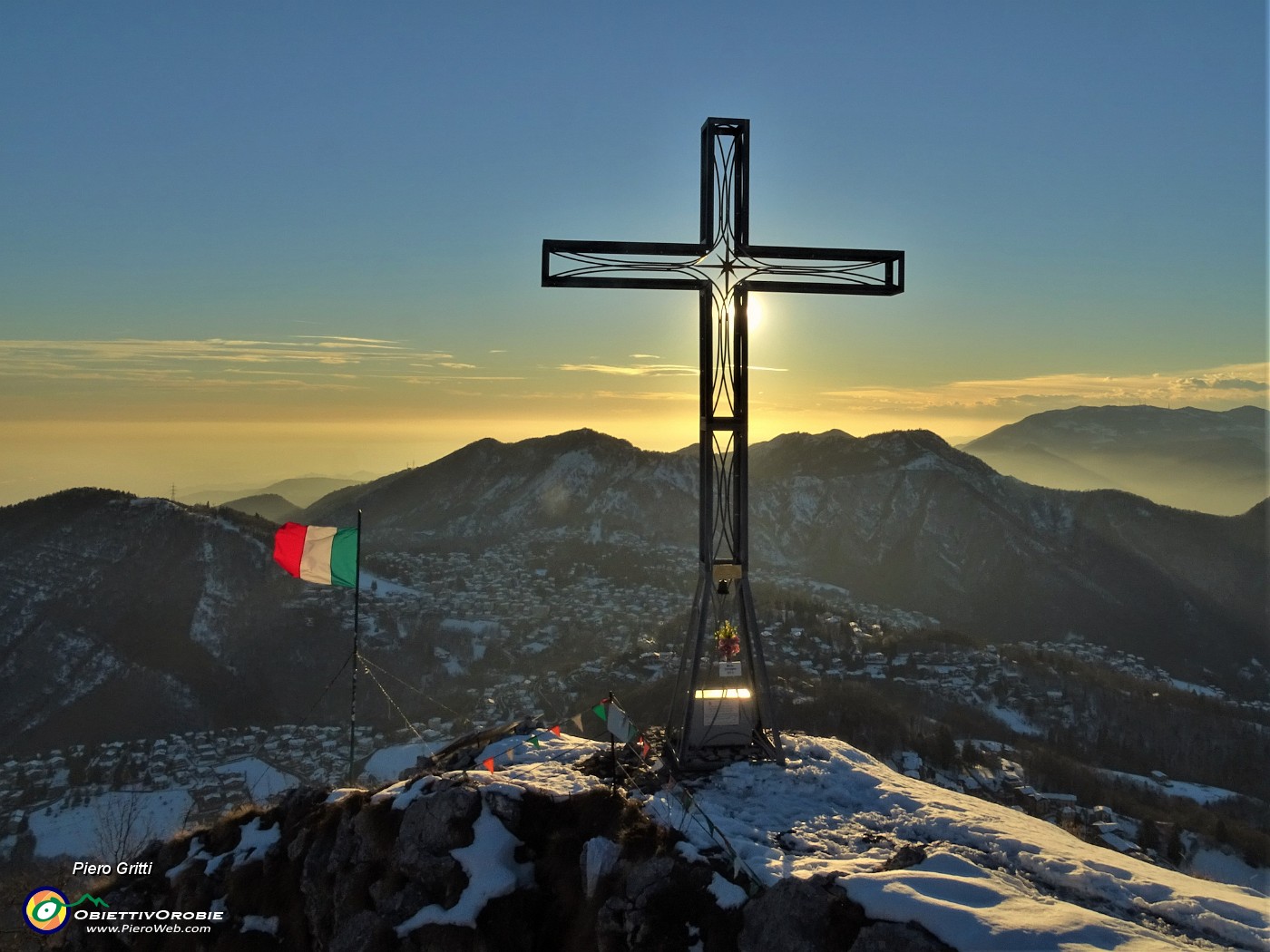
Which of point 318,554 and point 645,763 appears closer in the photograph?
point 645,763

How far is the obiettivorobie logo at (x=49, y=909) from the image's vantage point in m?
15.4

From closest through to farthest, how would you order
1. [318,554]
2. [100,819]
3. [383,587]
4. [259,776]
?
[318,554] < [100,819] < [259,776] < [383,587]

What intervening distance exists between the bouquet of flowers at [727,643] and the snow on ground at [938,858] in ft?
7.01

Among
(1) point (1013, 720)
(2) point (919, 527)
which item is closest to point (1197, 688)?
(1) point (1013, 720)

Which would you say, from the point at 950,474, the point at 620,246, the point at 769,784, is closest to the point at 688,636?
the point at 769,784

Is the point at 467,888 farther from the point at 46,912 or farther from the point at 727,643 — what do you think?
the point at 46,912

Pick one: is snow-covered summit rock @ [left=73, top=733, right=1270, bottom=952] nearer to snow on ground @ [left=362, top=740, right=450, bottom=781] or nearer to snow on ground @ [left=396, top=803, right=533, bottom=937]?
snow on ground @ [left=396, top=803, right=533, bottom=937]

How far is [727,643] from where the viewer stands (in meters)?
16.2

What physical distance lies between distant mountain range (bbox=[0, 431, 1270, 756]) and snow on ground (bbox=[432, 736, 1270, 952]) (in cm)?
7013

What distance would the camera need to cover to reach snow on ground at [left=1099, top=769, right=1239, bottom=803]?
56931 millimetres

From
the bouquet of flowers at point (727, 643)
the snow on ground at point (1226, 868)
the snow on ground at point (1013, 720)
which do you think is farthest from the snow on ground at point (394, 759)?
the snow on ground at point (1013, 720)

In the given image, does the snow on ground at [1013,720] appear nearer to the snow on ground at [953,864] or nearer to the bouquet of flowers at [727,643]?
the snow on ground at [953,864]

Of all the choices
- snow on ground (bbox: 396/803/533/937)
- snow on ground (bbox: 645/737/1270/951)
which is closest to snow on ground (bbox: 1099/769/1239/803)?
snow on ground (bbox: 645/737/1270/951)

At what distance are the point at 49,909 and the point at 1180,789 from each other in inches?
2703
